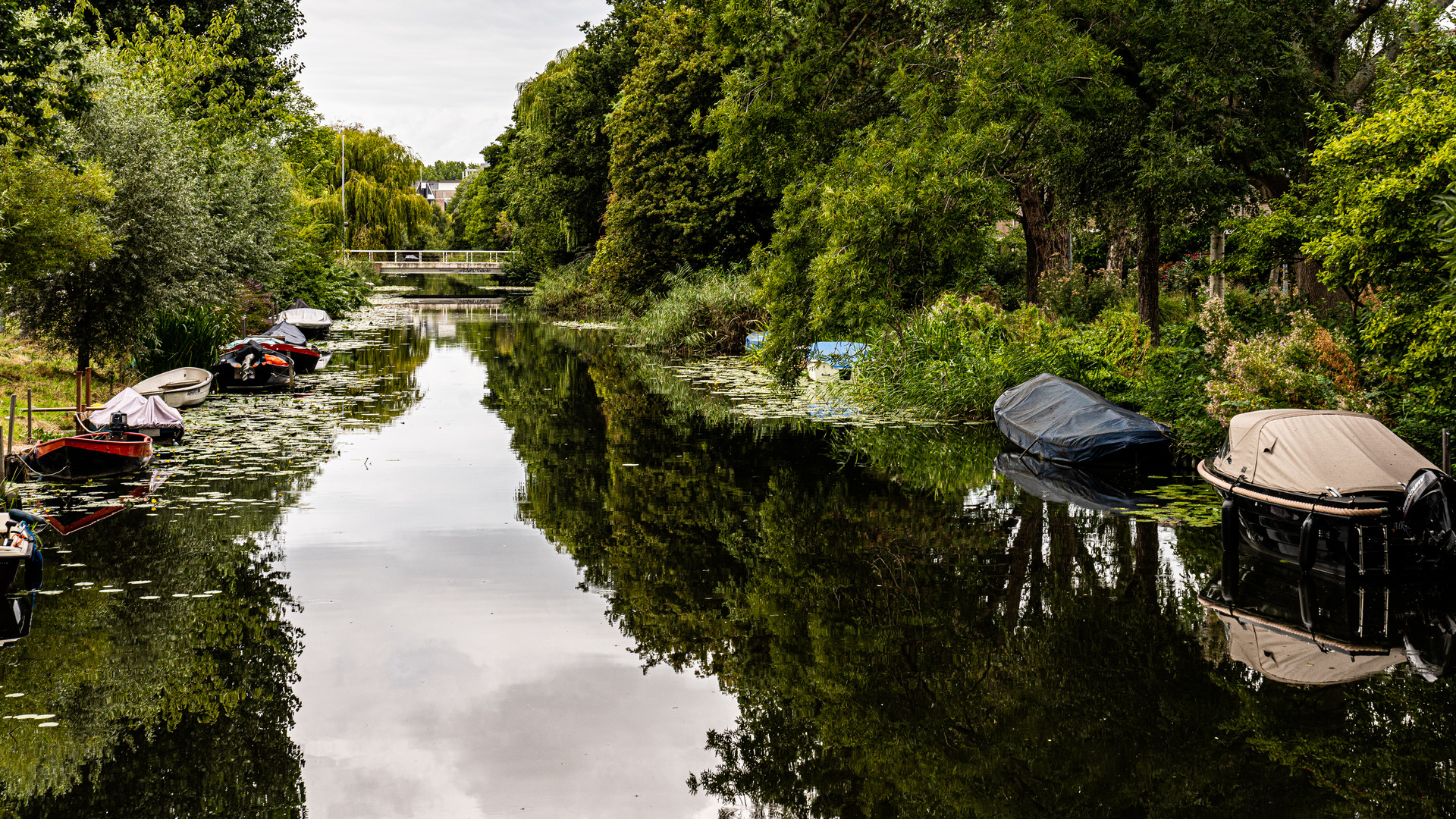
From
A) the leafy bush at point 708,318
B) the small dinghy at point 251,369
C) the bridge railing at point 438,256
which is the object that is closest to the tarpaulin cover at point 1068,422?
the leafy bush at point 708,318

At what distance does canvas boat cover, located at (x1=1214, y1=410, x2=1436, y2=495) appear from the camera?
9.63 metres

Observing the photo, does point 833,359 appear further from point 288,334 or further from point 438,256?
point 438,256

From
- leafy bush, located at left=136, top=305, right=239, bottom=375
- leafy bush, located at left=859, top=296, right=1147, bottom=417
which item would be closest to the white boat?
leafy bush, located at left=136, top=305, right=239, bottom=375

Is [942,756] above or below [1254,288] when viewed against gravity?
below

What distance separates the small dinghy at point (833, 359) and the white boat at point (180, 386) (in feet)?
39.7

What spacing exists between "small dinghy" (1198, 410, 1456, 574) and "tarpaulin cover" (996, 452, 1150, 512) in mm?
2332

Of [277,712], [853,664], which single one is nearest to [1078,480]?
[853,664]

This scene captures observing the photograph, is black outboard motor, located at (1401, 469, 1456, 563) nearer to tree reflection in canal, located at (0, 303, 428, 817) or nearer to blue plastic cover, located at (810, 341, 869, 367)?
tree reflection in canal, located at (0, 303, 428, 817)

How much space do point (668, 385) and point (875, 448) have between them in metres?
9.95

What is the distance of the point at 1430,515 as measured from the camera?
9.20 meters

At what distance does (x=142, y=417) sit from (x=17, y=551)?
7.89 m

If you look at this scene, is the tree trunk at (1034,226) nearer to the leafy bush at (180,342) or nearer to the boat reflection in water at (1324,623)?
the boat reflection in water at (1324,623)

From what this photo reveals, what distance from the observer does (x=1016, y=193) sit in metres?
26.8

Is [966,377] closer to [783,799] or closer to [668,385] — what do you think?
[668,385]
